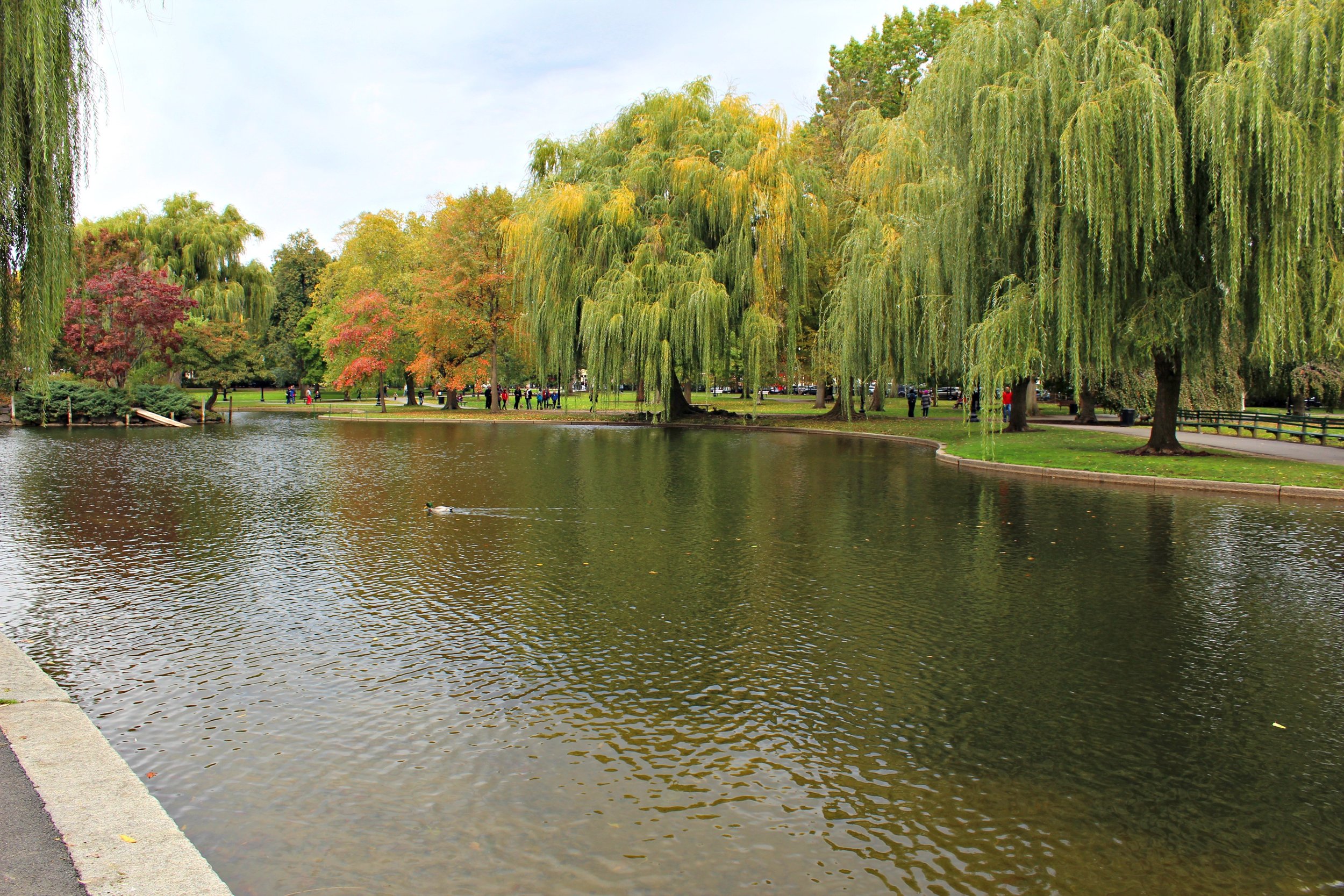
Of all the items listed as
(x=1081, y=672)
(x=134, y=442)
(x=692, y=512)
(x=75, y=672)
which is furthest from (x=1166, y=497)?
(x=134, y=442)

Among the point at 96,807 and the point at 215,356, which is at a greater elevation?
the point at 215,356

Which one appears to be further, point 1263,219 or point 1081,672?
point 1263,219

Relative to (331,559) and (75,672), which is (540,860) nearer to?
(75,672)

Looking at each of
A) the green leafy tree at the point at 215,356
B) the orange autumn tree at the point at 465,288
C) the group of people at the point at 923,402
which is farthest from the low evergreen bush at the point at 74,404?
the group of people at the point at 923,402

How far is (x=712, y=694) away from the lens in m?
5.55

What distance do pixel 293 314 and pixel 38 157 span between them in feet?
231

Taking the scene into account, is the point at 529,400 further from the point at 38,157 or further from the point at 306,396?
the point at 38,157

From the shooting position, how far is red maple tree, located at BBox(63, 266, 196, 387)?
35.6 metres

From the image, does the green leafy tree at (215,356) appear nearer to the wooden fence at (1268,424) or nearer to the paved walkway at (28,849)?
the wooden fence at (1268,424)

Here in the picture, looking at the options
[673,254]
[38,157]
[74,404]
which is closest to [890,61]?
[673,254]

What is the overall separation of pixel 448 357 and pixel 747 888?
→ 4687cm

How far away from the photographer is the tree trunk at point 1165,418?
1992 cm

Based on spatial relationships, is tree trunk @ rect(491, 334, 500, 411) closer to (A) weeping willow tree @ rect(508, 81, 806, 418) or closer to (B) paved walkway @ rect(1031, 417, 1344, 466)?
(A) weeping willow tree @ rect(508, 81, 806, 418)

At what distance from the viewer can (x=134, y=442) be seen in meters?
26.3
